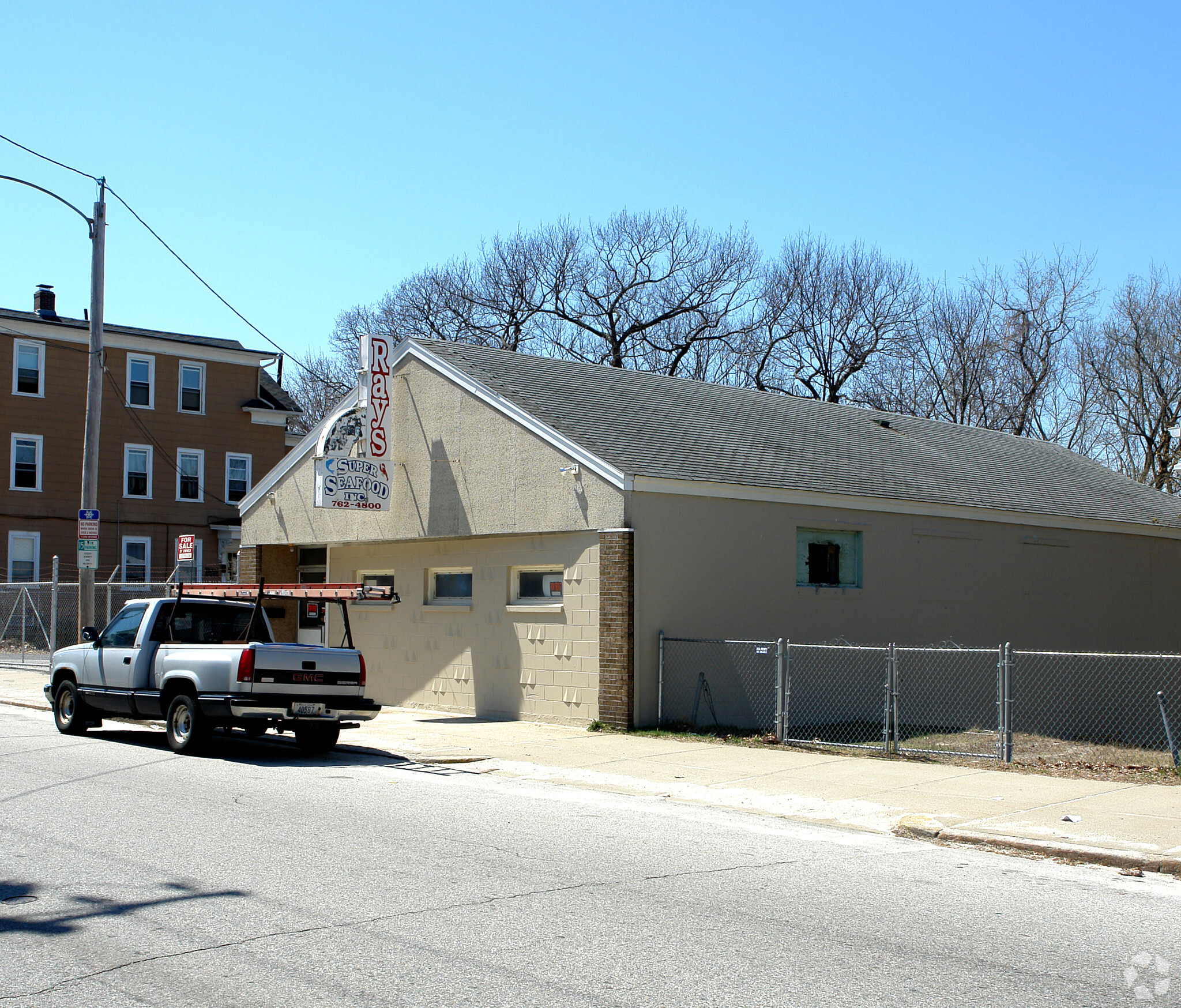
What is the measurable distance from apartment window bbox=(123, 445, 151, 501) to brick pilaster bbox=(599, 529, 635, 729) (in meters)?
27.1

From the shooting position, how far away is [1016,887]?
7750mm

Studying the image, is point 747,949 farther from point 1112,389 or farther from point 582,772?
point 1112,389

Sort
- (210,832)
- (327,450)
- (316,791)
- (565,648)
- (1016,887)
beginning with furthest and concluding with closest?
(327,450)
(565,648)
(316,791)
(210,832)
(1016,887)

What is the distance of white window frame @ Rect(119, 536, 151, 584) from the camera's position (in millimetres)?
38156

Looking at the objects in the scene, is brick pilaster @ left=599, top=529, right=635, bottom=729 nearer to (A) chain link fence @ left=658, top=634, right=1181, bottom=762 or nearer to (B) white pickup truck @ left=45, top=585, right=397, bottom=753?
(A) chain link fence @ left=658, top=634, right=1181, bottom=762

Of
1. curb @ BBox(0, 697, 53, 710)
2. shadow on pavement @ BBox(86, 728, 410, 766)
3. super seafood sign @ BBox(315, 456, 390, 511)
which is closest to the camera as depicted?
shadow on pavement @ BBox(86, 728, 410, 766)

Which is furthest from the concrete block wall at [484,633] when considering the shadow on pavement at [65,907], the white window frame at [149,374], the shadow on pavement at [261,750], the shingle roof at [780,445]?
the white window frame at [149,374]

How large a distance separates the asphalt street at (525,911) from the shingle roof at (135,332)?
29.9 meters

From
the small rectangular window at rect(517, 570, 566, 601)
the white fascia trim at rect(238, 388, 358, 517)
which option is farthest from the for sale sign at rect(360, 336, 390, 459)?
the small rectangular window at rect(517, 570, 566, 601)

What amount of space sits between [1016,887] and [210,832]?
5.61 metres

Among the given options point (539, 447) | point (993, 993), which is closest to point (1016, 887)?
point (993, 993)

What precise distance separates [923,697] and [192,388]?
28.6 m

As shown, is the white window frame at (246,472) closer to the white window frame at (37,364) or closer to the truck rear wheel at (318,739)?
the white window frame at (37,364)

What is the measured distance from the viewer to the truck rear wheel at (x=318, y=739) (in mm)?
14102
